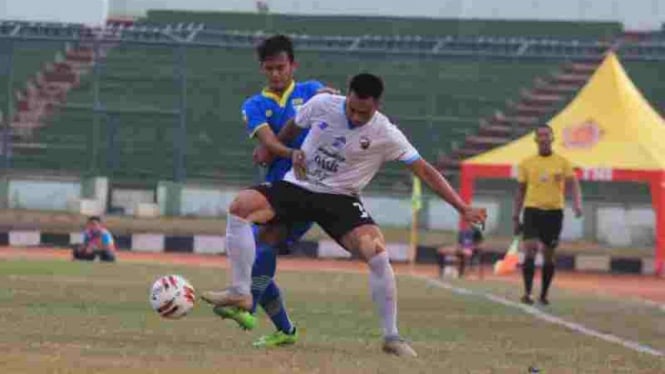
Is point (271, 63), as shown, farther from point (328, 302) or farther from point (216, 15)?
point (216, 15)

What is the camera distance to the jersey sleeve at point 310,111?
36.2ft

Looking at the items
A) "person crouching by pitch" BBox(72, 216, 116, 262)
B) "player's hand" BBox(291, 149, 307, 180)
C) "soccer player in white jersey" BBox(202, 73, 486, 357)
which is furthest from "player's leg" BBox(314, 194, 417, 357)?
"person crouching by pitch" BBox(72, 216, 116, 262)

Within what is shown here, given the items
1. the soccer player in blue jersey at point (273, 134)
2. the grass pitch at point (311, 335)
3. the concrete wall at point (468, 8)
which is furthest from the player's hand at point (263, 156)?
the concrete wall at point (468, 8)

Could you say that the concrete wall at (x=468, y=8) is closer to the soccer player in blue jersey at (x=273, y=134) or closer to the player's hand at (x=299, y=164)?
the soccer player in blue jersey at (x=273, y=134)

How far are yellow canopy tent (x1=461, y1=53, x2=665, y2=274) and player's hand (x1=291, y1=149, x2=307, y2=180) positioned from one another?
2149 cm

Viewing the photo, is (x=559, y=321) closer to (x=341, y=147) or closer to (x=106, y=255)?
(x=341, y=147)

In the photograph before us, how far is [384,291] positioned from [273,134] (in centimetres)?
126

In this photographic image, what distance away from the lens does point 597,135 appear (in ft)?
107

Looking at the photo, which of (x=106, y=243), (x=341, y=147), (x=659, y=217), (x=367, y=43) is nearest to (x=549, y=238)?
(x=341, y=147)

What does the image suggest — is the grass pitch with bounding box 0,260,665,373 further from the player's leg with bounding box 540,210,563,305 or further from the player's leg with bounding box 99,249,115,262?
the player's leg with bounding box 99,249,115,262

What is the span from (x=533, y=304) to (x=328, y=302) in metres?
2.48

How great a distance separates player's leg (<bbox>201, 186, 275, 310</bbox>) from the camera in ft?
36.7

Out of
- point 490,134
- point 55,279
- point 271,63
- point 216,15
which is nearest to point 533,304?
point 55,279

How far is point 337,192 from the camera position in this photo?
36.6 feet
